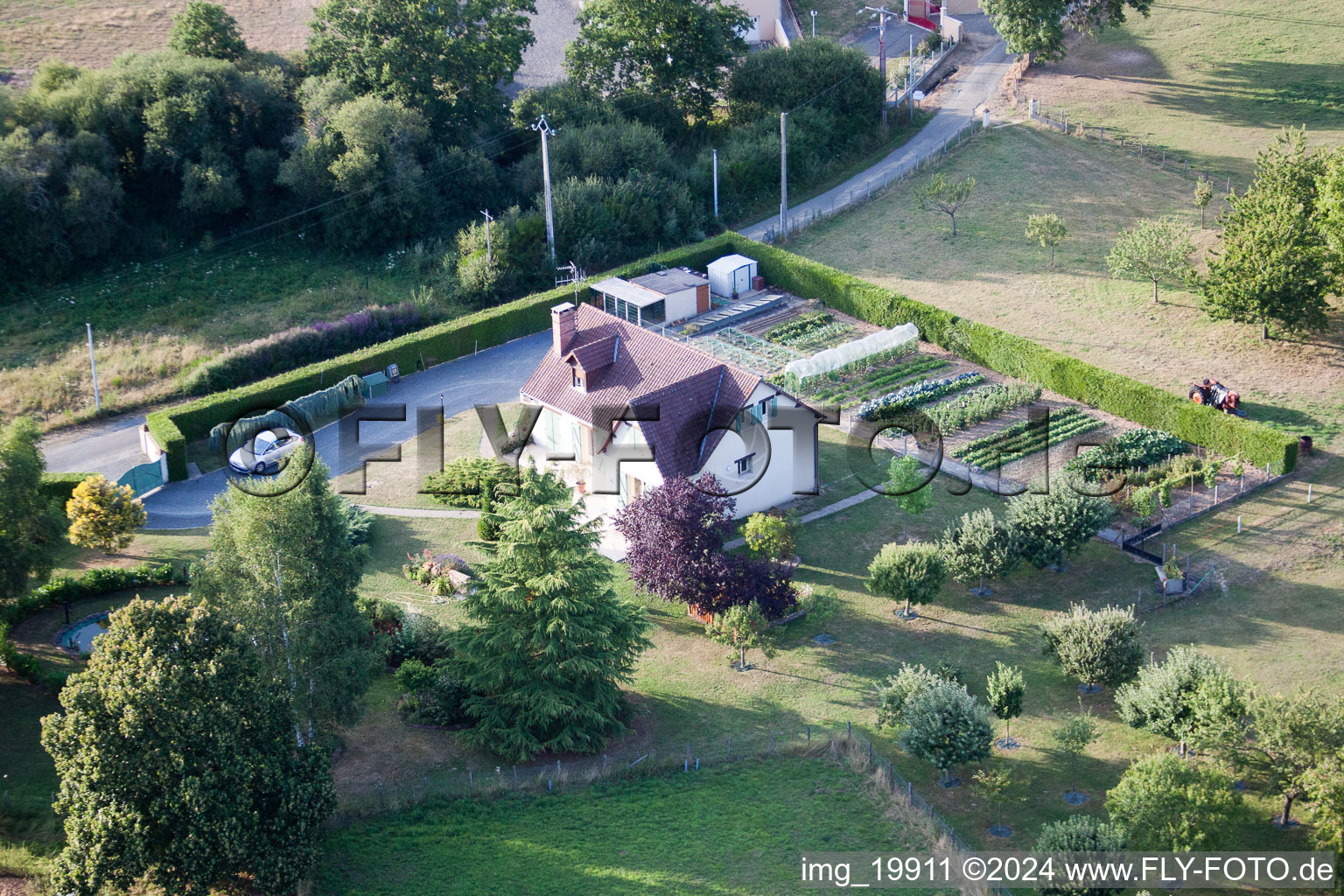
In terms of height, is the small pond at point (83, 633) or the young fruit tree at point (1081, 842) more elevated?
the small pond at point (83, 633)

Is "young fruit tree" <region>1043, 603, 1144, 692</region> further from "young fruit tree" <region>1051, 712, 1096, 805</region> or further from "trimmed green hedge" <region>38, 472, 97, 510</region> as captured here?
"trimmed green hedge" <region>38, 472, 97, 510</region>

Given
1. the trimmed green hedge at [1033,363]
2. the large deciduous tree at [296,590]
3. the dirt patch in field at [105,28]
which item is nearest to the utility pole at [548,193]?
the trimmed green hedge at [1033,363]

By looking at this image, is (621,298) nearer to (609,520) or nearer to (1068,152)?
(609,520)

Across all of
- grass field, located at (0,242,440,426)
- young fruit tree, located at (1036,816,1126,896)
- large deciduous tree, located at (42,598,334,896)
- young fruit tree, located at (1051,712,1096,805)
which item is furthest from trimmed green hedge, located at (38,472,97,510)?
young fruit tree, located at (1036,816,1126,896)

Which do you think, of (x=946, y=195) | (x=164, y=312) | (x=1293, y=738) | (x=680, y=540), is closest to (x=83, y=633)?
(x=680, y=540)

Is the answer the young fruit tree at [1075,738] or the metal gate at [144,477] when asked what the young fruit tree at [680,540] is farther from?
the metal gate at [144,477]

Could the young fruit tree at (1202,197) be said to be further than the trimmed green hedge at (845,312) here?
Yes

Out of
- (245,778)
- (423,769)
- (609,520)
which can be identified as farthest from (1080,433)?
(245,778)
